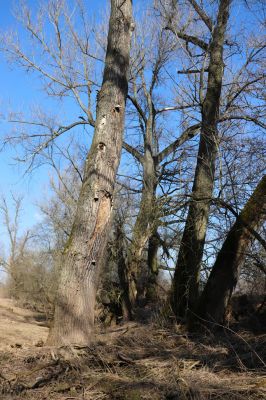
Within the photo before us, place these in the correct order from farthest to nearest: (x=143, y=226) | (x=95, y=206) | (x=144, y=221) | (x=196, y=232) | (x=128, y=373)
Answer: (x=143, y=226), (x=144, y=221), (x=196, y=232), (x=95, y=206), (x=128, y=373)

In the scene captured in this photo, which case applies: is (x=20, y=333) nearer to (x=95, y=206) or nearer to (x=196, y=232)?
(x=95, y=206)

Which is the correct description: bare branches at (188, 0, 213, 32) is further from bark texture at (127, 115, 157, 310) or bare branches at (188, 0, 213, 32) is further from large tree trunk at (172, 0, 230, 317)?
bark texture at (127, 115, 157, 310)

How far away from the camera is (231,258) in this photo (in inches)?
328

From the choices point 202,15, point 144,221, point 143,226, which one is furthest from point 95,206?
point 202,15

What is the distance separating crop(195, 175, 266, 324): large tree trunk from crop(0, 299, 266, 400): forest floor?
2071 millimetres

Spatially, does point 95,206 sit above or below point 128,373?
above

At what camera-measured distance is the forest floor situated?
413cm

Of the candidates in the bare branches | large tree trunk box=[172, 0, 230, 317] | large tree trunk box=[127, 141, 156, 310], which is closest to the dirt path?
large tree trunk box=[127, 141, 156, 310]

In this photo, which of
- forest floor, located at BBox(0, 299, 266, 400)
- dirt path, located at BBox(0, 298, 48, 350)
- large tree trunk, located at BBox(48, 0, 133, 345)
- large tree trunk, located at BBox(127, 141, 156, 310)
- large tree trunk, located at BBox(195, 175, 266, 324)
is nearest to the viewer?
forest floor, located at BBox(0, 299, 266, 400)

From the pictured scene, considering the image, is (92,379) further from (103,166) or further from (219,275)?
(219,275)

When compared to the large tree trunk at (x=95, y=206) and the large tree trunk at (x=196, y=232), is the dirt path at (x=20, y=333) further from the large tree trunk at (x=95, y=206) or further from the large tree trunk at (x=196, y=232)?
the large tree trunk at (x=196, y=232)

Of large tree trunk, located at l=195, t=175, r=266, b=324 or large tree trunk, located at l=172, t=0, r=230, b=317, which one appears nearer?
large tree trunk, located at l=195, t=175, r=266, b=324

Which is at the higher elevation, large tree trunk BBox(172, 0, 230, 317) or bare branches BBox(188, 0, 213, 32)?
bare branches BBox(188, 0, 213, 32)

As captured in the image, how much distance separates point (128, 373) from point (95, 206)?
2477 mm
